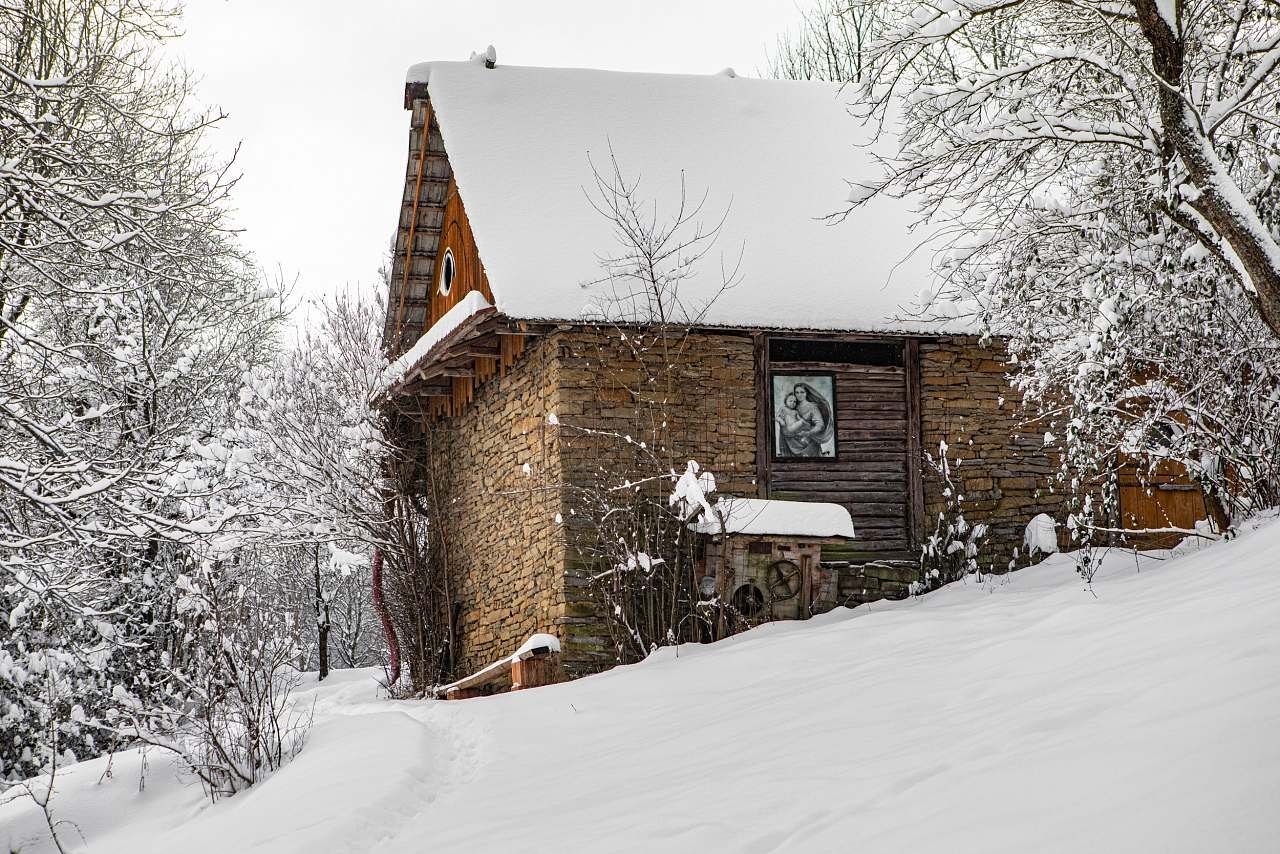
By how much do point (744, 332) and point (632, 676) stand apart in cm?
447

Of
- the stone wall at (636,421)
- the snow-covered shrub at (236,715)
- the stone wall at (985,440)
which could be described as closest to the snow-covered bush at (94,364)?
the snow-covered shrub at (236,715)

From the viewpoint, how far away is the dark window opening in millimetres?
11562

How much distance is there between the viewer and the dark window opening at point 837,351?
1156 cm

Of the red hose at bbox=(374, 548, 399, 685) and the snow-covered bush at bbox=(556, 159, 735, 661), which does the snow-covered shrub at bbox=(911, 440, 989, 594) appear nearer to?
the snow-covered bush at bbox=(556, 159, 735, 661)

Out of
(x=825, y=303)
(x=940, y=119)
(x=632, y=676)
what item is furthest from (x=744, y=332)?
(x=632, y=676)

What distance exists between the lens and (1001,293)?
8.80 metres

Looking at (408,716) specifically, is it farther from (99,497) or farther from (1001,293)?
(1001,293)

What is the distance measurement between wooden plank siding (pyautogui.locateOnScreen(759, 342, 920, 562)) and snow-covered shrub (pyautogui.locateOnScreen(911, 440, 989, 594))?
24cm

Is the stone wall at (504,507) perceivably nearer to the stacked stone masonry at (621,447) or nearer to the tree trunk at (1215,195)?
the stacked stone masonry at (621,447)

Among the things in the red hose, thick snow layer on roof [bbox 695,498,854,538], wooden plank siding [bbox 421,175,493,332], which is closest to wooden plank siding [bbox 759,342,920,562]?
thick snow layer on roof [bbox 695,498,854,538]

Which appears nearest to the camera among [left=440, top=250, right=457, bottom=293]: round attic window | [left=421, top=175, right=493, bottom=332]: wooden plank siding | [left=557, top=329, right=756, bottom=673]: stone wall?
[left=557, top=329, right=756, bottom=673]: stone wall

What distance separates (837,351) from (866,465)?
45.7 inches

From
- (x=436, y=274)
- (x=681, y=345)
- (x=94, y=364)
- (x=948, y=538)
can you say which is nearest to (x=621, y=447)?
(x=681, y=345)

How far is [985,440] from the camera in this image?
11.8 metres
